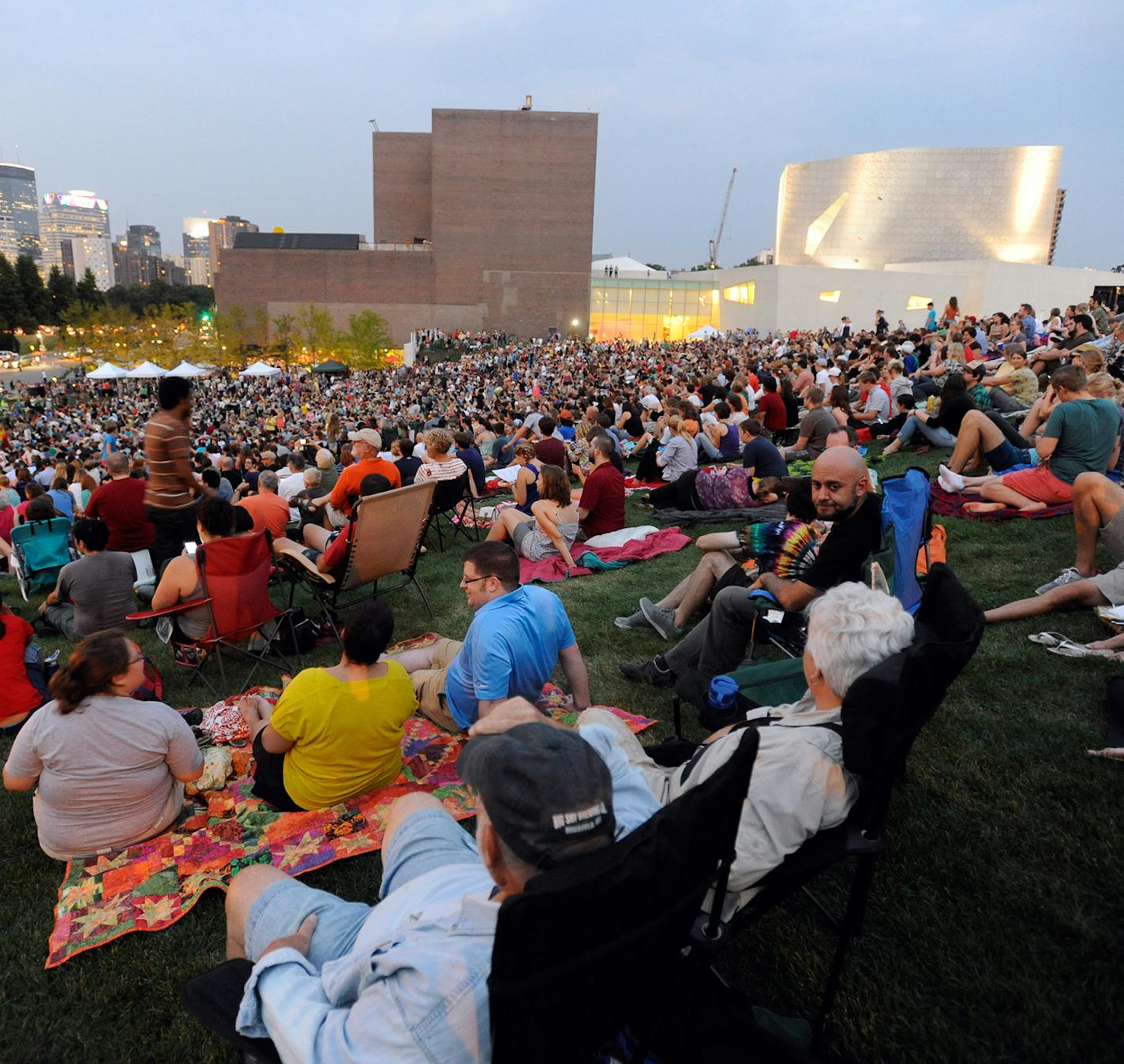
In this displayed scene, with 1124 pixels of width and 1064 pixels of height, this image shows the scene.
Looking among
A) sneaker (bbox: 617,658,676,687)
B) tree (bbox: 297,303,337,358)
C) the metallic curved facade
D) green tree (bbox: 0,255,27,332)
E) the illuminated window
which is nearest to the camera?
sneaker (bbox: 617,658,676,687)

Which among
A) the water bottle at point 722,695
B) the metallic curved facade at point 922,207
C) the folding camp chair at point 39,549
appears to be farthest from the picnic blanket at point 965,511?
the metallic curved facade at point 922,207

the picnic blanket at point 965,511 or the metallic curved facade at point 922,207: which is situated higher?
the metallic curved facade at point 922,207

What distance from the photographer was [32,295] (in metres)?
63.6

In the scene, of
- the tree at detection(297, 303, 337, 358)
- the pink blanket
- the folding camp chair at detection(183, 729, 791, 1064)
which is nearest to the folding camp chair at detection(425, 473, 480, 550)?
the pink blanket

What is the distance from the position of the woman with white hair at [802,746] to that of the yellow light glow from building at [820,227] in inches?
2544

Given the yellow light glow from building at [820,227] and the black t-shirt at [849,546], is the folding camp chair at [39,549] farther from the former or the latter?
the yellow light glow from building at [820,227]

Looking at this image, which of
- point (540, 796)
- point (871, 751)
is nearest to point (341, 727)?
point (540, 796)

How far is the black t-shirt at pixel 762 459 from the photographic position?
8.07 meters

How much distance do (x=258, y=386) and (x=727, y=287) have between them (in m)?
34.0

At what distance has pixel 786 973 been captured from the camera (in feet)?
7.93

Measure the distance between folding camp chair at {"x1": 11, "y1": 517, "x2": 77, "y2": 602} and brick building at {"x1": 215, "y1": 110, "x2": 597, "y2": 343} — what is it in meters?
54.2

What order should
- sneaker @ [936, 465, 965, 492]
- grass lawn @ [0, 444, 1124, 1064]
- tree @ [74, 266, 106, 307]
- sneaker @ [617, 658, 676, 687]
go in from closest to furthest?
grass lawn @ [0, 444, 1124, 1064]
sneaker @ [617, 658, 676, 687]
sneaker @ [936, 465, 965, 492]
tree @ [74, 266, 106, 307]

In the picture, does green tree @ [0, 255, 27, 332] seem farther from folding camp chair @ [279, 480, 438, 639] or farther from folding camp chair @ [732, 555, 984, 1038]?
folding camp chair @ [732, 555, 984, 1038]

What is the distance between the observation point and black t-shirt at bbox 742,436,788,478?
26.5ft
